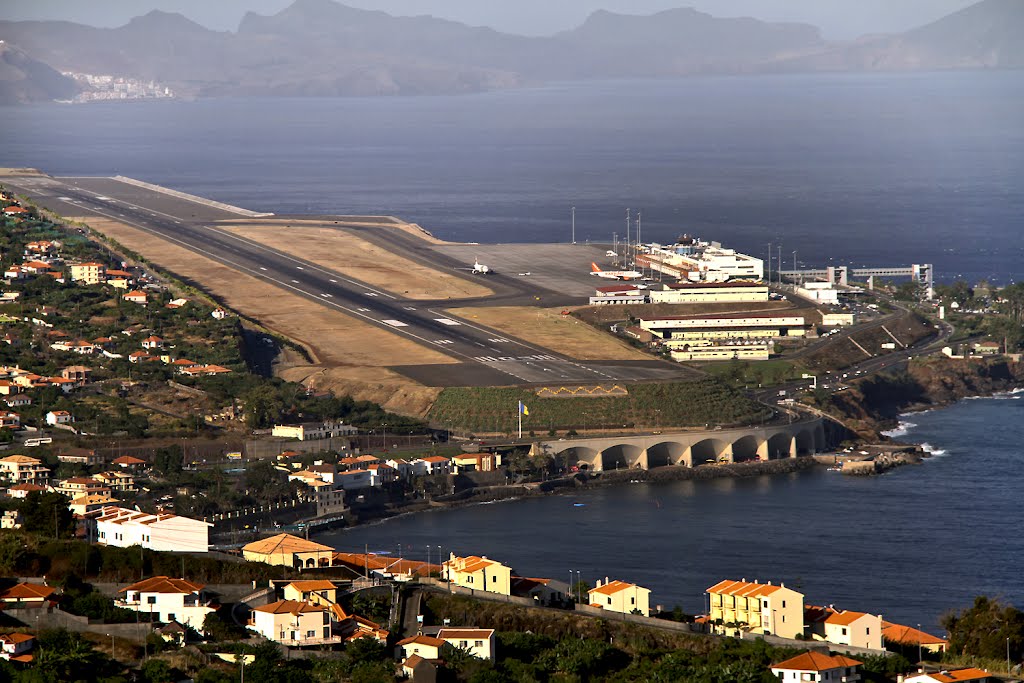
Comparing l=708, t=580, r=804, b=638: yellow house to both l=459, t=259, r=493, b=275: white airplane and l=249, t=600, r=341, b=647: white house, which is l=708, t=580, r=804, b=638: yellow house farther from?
l=459, t=259, r=493, b=275: white airplane

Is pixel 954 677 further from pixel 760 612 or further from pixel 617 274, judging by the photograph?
pixel 617 274

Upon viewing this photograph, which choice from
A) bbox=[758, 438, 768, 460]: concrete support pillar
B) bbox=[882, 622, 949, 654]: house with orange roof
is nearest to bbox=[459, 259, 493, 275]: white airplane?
bbox=[758, 438, 768, 460]: concrete support pillar

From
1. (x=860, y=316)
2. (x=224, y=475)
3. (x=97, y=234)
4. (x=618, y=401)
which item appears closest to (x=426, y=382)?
(x=618, y=401)

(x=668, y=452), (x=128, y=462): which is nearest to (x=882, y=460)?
(x=668, y=452)

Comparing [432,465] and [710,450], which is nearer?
[432,465]

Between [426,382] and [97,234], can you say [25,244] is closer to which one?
[97,234]

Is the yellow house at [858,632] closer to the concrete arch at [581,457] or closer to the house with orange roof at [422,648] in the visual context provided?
the house with orange roof at [422,648]
